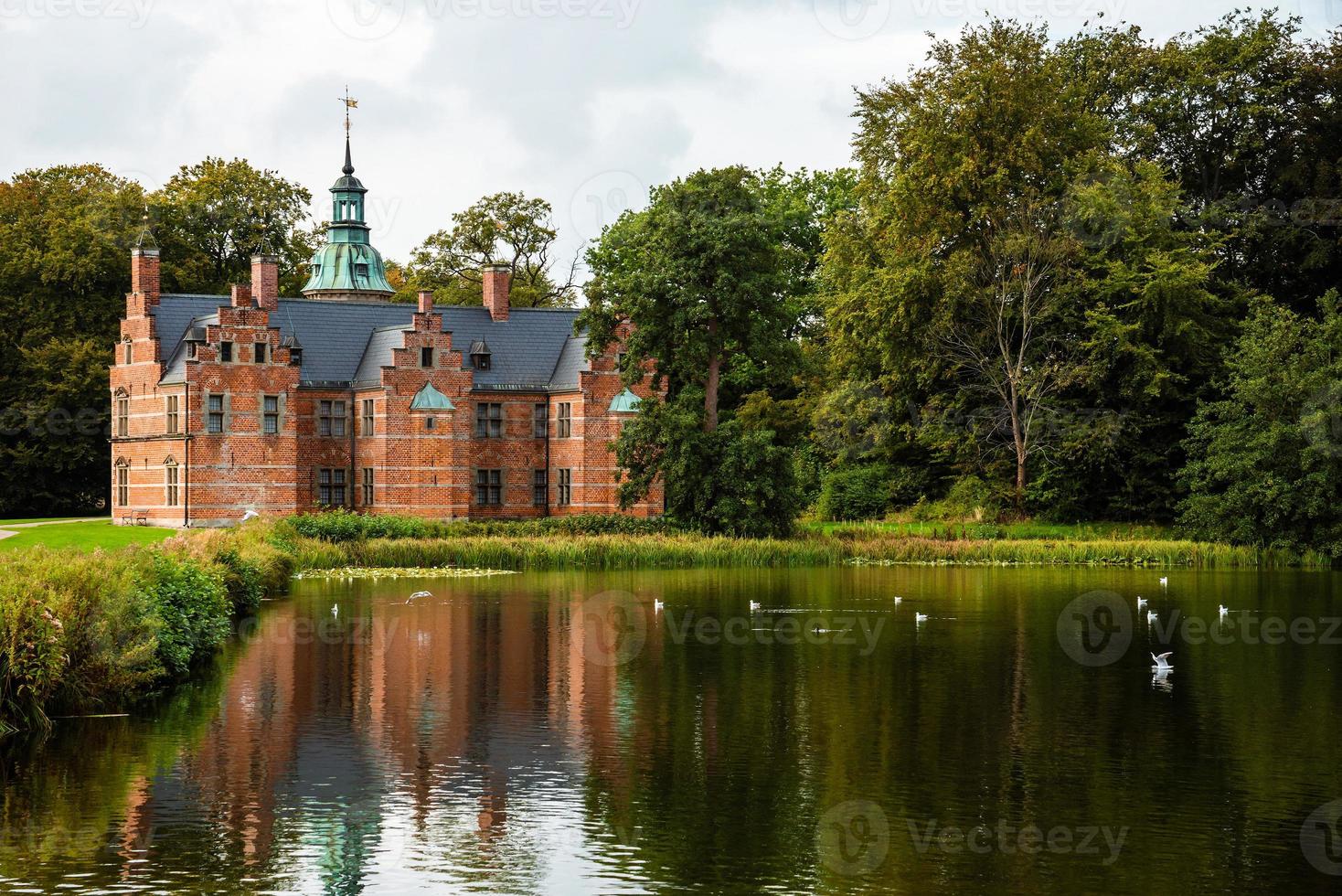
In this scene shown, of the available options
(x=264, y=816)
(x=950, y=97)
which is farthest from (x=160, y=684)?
(x=950, y=97)

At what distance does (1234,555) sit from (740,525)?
45.8ft

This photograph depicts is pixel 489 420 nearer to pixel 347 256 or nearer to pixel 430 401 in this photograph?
pixel 430 401

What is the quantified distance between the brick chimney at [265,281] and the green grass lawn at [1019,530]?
1971cm

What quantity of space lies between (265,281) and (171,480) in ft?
24.7

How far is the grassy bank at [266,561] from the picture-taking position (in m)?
19.2

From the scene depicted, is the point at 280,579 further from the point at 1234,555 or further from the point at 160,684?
the point at 1234,555

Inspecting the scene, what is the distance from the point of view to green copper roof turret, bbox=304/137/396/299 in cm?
6450

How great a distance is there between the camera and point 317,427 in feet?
181

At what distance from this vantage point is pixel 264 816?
1516 cm

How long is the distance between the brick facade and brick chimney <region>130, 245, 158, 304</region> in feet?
0.14

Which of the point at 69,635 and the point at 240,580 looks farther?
the point at 240,580

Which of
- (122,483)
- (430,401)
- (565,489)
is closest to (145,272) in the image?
(122,483)

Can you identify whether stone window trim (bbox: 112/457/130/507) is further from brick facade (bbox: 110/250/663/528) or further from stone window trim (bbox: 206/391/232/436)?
stone window trim (bbox: 206/391/232/436)

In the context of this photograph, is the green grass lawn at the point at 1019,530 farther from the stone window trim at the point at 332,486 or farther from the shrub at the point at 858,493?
the stone window trim at the point at 332,486
